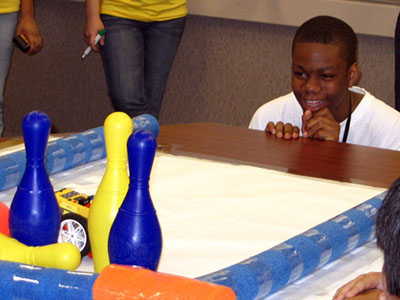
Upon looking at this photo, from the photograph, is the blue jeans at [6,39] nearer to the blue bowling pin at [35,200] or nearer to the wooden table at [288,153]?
the wooden table at [288,153]

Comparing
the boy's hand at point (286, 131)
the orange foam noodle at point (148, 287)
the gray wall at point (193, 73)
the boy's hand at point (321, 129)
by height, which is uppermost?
the orange foam noodle at point (148, 287)

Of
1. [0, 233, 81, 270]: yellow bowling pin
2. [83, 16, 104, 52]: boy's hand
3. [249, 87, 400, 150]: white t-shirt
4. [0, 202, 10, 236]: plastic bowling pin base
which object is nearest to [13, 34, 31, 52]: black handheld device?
[83, 16, 104, 52]: boy's hand

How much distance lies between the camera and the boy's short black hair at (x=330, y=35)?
7.00ft

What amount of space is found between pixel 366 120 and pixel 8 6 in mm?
1280

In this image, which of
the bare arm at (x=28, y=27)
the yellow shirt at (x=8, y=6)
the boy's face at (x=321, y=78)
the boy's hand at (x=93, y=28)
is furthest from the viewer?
the boy's hand at (x=93, y=28)

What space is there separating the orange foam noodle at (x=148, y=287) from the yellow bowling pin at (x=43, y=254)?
0.12m

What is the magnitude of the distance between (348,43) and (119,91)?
41.9 inches

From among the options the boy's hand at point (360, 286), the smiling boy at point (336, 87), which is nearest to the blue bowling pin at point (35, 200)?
the boy's hand at point (360, 286)

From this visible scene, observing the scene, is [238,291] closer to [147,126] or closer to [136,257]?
[136,257]

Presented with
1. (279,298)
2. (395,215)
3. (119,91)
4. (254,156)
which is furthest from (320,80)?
(395,215)

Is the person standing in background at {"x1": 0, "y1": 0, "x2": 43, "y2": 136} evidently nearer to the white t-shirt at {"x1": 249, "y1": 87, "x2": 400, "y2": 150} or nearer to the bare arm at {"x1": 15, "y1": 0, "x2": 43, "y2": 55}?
the bare arm at {"x1": 15, "y1": 0, "x2": 43, "y2": 55}

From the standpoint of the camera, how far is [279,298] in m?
0.97

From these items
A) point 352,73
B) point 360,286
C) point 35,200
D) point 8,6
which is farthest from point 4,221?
point 8,6

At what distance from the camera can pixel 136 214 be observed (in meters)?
0.85
